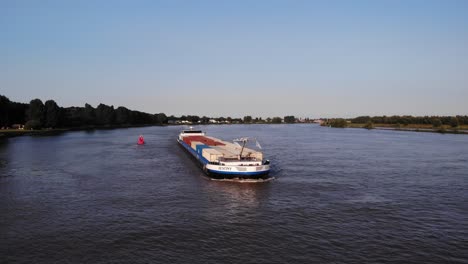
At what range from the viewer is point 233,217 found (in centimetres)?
2895

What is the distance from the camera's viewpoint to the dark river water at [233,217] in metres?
21.7

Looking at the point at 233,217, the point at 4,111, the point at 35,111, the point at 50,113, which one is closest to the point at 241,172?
the point at 233,217

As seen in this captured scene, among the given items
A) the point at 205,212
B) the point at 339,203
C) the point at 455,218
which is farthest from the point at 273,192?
the point at 455,218

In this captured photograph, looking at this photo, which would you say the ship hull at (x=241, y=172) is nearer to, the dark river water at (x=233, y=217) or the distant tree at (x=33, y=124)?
the dark river water at (x=233, y=217)

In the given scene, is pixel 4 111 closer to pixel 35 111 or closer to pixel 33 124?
pixel 33 124

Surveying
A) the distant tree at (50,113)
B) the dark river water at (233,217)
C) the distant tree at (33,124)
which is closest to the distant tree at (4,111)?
the distant tree at (33,124)

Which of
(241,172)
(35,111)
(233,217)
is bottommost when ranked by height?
(233,217)

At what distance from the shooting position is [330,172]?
51156 millimetres

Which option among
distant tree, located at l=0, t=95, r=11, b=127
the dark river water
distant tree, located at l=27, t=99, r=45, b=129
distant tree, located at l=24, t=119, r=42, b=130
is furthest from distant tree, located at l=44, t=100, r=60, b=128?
the dark river water

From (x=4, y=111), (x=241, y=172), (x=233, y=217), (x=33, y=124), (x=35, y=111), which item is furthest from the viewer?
(x=35, y=111)

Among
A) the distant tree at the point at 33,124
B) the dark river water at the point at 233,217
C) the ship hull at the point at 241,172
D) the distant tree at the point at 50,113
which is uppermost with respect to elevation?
the distant tree at the point at 50,113

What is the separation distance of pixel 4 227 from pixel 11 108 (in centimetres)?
16157

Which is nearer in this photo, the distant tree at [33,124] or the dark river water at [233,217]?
the dark river water at [233,217]

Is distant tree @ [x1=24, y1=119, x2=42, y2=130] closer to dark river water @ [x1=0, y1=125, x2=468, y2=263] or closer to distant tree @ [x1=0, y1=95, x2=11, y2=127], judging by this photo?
distant tree @ [x1=0, y1=95, x2=11, y2=127]
